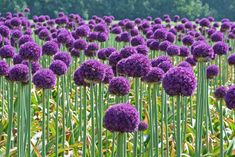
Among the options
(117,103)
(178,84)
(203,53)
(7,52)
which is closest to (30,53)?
(117,103)

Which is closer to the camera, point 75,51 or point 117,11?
point 75,51

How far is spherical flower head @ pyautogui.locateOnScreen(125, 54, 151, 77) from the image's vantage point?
18.6 feet

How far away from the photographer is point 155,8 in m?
79.6

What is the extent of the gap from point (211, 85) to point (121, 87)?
27.8 ft

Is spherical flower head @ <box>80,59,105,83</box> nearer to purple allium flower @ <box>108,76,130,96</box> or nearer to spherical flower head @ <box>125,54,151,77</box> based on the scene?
purple allium flower @ <box>108,76,130,96</box>

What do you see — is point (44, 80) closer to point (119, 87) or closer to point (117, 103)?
point (117, 103)

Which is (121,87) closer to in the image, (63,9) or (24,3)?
(24,3)

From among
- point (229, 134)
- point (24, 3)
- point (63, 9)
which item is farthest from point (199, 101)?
point (63, 9)

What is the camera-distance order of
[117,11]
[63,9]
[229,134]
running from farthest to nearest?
[117,11] < [63,9] < [229,134]

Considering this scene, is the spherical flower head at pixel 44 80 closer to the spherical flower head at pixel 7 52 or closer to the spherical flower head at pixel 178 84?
the spherical flower head at pixel 178 84

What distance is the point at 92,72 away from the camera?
217 inches

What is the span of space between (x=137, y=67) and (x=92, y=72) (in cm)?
48

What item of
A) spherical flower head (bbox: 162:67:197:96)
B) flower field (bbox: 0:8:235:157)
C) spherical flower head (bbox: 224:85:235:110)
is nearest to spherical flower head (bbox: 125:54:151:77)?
flower field (bbox: 0:8:235:157)

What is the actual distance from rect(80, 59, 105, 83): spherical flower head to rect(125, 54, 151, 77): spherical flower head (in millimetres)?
297
